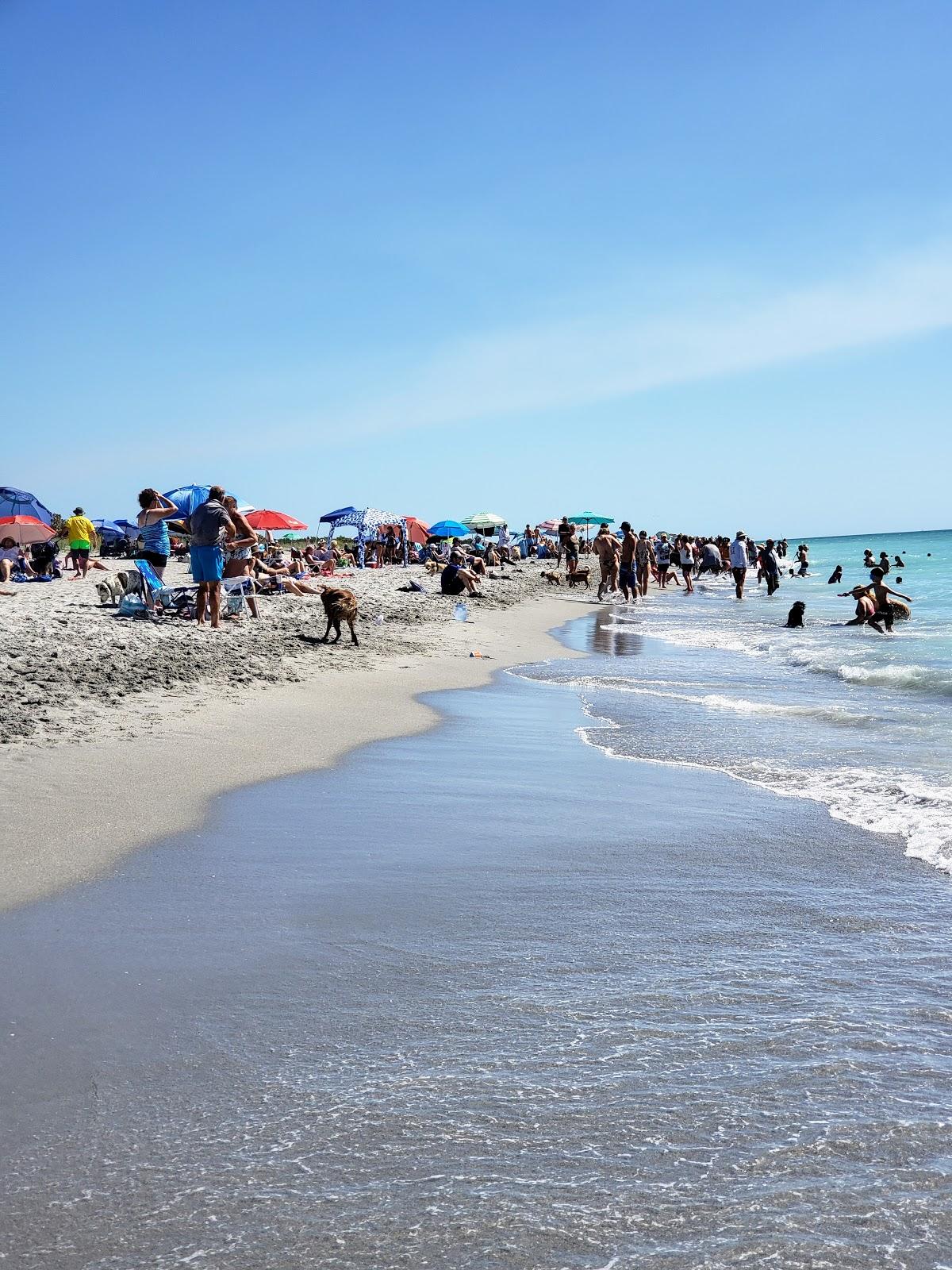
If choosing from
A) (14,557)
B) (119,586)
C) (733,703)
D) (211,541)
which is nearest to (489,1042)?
(733,703)

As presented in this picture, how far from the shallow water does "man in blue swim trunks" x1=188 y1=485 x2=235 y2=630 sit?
817cm

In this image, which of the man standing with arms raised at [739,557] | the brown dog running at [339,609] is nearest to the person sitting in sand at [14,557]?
the brown dog running at [339,609]

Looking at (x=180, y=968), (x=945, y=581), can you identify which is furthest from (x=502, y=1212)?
(x=945, y=581)

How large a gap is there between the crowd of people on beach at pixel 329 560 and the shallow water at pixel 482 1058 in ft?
28.9

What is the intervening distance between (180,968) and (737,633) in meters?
16.8

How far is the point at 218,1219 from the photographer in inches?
76.5

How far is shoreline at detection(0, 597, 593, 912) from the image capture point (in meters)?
4.32

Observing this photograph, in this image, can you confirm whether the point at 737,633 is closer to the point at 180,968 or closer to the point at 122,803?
the point at 122,803

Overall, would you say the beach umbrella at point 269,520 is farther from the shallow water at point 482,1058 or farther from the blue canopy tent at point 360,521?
the shallow water at point 482,1058

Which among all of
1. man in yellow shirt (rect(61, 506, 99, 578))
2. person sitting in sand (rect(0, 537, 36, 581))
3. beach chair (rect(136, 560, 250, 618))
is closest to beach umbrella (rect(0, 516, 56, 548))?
person sitting in sand (rect(0, 537, 36, 581))

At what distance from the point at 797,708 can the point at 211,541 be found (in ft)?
23.5

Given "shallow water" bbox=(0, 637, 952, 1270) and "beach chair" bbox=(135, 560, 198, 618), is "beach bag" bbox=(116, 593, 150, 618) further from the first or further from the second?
"shallow water" bbox=(0, 637, 952, 1270)

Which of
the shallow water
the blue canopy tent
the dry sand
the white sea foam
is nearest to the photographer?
the shallow water

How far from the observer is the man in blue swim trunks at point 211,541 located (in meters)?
12.3
